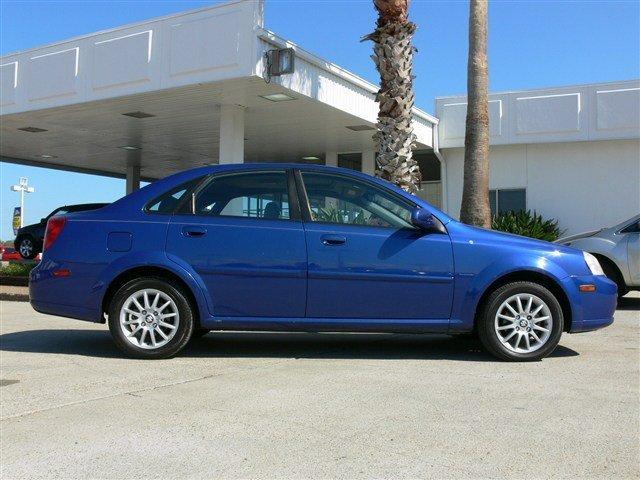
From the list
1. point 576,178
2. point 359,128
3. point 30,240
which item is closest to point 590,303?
point 359,128

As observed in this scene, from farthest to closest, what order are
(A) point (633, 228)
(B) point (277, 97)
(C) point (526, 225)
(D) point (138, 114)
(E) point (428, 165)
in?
(E) point (428, 165) → (C) point (526, 225) → (D) point (138, 114) → (B) point (277, 97) → (A) point (633, 228)

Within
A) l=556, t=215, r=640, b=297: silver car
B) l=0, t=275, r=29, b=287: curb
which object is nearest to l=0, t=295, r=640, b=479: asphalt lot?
l=556, t=215, r=640, b=297: silver car

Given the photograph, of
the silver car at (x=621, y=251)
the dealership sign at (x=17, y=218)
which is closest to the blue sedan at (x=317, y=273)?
the silver car at (x=621, y=251)

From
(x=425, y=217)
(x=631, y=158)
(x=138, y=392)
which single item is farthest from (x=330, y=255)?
(x=631, y=158)

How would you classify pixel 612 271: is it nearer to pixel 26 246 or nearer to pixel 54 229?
pixel 54 229

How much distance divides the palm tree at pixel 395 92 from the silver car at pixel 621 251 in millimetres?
3162

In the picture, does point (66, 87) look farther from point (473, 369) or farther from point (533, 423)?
point (533, 423)

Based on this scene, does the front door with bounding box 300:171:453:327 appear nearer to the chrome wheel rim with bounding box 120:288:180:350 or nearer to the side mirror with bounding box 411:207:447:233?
the side mirror with bounding box 411:207:447:233

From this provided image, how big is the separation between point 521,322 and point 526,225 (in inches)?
452

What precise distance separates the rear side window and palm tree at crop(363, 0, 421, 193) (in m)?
5.86

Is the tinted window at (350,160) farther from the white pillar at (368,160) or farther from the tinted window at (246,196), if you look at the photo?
the tinted window at (246,196)

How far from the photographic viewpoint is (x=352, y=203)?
5.79 metres

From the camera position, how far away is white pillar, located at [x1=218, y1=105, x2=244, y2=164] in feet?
46.0

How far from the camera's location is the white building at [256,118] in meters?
11.9
